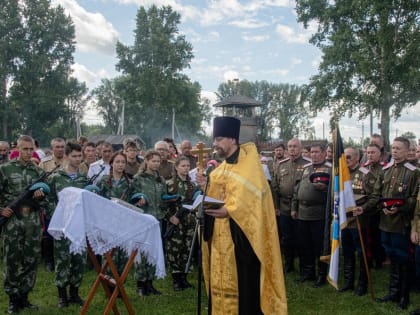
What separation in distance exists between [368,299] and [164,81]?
154 ft

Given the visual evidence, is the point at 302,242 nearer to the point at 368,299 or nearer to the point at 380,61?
the point at 368,299

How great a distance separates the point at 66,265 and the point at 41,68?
4248cm

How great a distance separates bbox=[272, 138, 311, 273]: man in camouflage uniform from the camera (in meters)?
7.68

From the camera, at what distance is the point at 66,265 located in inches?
224

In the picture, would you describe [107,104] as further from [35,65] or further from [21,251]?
[21,251]

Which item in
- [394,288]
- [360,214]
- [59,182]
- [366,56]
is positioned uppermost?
[366,56]

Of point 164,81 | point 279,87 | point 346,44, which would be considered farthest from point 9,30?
point 279,87

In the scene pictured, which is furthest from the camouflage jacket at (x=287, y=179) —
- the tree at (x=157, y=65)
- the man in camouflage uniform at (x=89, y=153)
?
the tree at (x=157, y=65)

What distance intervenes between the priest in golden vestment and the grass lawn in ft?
5.65

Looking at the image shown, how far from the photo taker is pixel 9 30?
44.4m

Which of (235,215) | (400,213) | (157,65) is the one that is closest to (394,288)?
(400,213)

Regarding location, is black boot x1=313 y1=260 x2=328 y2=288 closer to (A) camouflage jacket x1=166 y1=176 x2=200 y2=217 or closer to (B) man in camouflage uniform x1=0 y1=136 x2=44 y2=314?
(A) camouflage jacket x1=166 y1=176 x2=200 y2=217

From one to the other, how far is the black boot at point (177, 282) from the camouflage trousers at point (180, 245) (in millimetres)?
73

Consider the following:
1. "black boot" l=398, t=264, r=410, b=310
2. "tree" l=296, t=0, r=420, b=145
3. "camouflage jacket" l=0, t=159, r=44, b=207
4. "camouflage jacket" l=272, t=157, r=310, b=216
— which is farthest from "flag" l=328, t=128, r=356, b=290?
"tree" l=296, t=0, r=420, b=145
